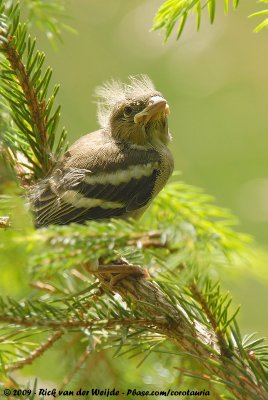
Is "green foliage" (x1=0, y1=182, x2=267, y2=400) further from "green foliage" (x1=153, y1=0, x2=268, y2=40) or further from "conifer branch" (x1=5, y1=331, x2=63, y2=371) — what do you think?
"green foliage" (x1=153, y1=0, x2=268, y2=40)

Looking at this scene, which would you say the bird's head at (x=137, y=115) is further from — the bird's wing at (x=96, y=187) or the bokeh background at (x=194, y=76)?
the bokeh background at (x=194, y=76)

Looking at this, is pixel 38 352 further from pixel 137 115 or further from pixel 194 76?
pixel 194 76

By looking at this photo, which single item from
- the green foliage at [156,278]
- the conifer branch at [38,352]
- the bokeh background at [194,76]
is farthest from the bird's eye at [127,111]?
the bokeh background at [194,76]

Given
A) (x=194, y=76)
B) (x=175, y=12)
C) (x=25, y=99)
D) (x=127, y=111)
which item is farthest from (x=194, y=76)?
(x=175, y=12)

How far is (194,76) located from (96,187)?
6.79 ft

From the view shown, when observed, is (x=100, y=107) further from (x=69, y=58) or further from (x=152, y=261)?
(x=69, y=58)

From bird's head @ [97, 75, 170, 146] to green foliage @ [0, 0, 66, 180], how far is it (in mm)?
463

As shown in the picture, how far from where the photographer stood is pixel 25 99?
1488mm

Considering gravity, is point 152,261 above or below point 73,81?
below

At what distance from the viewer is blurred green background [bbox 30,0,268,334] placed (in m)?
3.60

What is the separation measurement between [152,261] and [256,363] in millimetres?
289

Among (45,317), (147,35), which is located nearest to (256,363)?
(45,317)

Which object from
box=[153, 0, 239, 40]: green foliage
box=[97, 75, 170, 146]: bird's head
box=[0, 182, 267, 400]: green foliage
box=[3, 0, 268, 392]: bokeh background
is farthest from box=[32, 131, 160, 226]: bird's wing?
box=[3, 0, 268, 392]: bokeh background

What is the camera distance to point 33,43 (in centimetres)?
139
